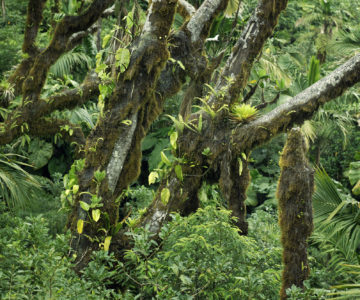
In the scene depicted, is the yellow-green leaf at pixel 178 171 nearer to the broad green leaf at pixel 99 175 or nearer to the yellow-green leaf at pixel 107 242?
the broad green leaf at pixel 99 175

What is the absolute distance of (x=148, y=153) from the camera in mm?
11688

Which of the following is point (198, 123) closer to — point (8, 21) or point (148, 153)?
point (148, 153)

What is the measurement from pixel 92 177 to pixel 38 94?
185 centimetres

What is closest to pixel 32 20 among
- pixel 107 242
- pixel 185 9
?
pixel 185 9

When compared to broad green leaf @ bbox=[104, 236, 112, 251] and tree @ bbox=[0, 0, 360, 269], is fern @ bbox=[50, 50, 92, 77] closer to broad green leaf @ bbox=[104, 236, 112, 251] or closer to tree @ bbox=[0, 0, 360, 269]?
tree @ bbox=[0, 0, 360, 269]

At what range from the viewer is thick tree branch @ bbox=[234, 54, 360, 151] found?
4.90 meters

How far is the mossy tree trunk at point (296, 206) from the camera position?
372 centimetres

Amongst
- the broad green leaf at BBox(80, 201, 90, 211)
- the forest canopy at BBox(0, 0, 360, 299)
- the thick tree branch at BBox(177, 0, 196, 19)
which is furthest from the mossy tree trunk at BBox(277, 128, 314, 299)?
the thick tree branch at BBox(177, 0, 196, 19)

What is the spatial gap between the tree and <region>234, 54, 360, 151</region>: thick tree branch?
0.04 ft

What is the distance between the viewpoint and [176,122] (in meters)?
4.84

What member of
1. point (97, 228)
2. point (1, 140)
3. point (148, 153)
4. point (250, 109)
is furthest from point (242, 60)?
point (148, 153)

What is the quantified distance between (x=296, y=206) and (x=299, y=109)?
61.0 inches

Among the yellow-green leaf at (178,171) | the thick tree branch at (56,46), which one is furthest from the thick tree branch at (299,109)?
the thick tree branch at (56,46)

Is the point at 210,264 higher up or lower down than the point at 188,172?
lower down
